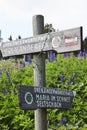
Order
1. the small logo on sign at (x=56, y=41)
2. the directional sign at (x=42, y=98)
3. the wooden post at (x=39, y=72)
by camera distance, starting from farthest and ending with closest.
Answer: the wooden post at (x=39, y=72) → the small logo on sign at (x=56, y=41) → the directional sign at (x=42, y=98)

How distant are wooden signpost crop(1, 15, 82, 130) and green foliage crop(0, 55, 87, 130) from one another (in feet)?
4.72

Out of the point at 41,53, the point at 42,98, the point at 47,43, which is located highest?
the point at 47,43

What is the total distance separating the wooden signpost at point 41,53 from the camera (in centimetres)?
521

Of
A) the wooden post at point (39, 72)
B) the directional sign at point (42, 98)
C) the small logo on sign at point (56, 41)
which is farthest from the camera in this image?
the wooden post at point (39, 72)

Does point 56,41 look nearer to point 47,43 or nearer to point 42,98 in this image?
point 47,43

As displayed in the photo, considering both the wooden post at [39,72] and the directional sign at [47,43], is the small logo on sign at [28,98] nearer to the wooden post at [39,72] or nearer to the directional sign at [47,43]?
the wooden post at [39,72]

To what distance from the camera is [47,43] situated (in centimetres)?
548

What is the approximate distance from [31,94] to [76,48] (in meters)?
0.69

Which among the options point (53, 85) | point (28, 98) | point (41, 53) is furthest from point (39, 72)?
point (53, 85)

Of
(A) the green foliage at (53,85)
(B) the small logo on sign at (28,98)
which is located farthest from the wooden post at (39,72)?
(A) the green foliage at (53,85)

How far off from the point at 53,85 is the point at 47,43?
8.82ft

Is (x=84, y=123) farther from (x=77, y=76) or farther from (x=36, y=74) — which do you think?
(x=36, y=74)

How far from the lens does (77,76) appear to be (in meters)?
8.31

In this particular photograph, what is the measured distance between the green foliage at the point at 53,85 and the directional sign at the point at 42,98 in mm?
1389
